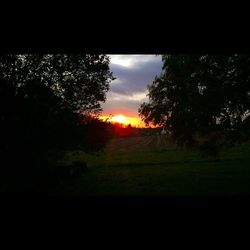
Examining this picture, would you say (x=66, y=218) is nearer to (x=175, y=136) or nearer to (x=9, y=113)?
(x=9, y=113)

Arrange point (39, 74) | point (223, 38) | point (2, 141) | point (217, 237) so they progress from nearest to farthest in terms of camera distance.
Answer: point (217, 237)
point (223, 38)
point (2, 141)
point (39, 74)

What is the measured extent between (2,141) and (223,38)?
16.8m

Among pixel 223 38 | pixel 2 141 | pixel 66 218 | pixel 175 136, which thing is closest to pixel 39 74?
pixel 2 141

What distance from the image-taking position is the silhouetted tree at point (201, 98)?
20391mm

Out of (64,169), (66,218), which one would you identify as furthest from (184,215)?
(64,169)

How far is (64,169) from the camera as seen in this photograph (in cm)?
2928

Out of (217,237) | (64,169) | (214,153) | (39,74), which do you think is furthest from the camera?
(64,169)

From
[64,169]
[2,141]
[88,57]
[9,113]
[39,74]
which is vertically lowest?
[64,169]

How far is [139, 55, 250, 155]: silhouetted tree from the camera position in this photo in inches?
803

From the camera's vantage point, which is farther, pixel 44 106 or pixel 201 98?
pixel 201 98

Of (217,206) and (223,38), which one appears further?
(223,38)

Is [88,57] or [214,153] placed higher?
[88,57]

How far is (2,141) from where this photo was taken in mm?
19688

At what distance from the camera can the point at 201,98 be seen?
21406 millimetres
